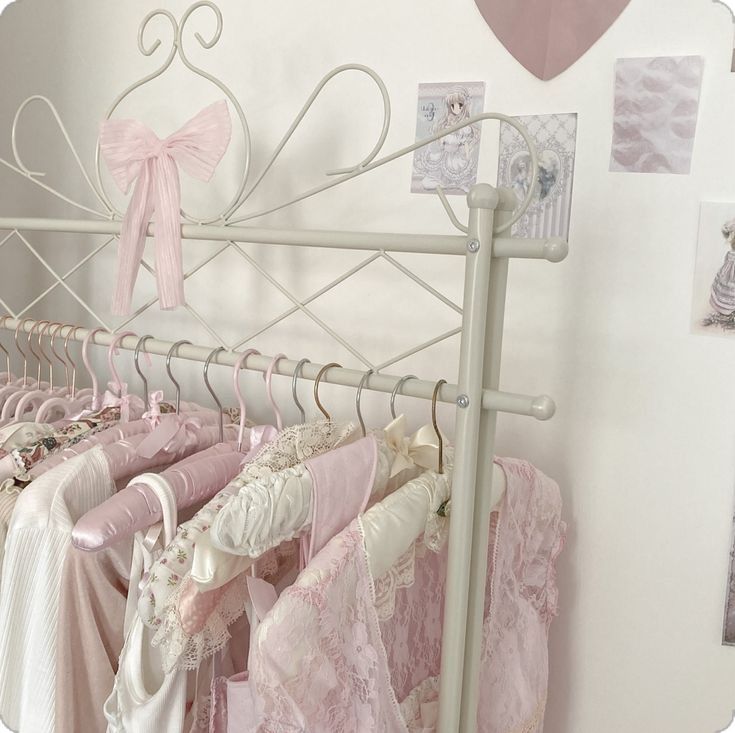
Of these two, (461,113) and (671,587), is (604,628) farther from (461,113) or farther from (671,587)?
(461,113)

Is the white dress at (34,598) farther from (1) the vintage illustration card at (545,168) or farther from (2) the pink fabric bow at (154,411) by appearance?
(1) the vintage illustration card at (545,168)

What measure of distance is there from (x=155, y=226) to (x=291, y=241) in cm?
22

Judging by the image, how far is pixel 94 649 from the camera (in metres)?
0.94

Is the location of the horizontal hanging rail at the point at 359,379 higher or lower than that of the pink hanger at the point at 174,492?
higher

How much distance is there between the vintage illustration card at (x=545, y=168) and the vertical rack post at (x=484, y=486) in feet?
1.03

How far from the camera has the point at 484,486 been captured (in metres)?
0.89

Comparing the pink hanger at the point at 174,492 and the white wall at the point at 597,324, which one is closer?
the pink hanger at the point at 174,492

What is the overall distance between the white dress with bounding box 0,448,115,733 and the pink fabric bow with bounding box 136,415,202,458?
0.42 feet

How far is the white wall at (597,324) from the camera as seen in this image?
1100 millimetres

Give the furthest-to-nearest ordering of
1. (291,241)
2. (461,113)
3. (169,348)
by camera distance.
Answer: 1. (461,113)
2. (169,348)
3. (291,241)

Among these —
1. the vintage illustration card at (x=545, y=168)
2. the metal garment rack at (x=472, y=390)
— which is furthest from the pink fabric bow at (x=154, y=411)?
the vintage illustration card at (x=545, y=168)

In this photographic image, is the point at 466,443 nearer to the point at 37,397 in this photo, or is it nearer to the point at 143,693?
the point at 143,693

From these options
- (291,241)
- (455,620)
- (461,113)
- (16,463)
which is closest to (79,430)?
(16,463)

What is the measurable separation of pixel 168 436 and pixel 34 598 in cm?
24
